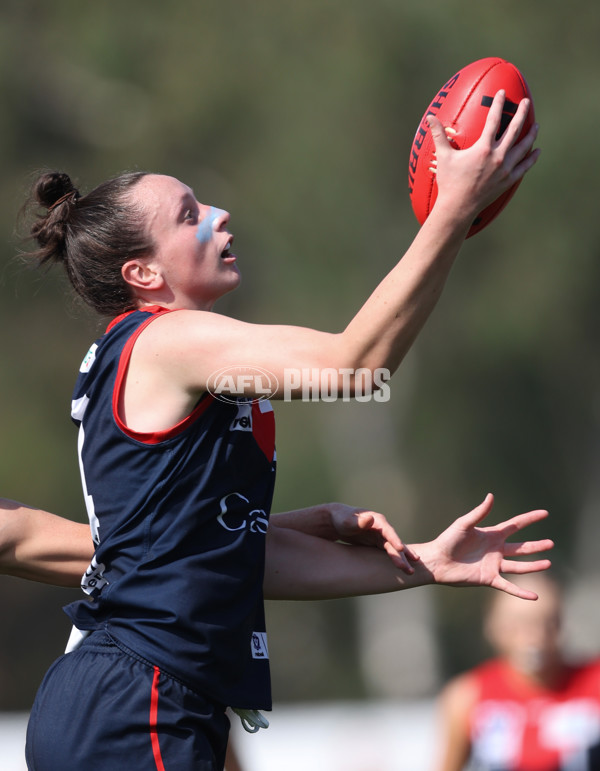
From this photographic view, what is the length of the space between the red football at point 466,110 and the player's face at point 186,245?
21.7 inches

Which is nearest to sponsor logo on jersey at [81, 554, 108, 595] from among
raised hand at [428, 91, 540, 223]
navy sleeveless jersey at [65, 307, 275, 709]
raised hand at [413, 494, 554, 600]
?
navy sleeveless jersey at [65, 307, 275, 709]

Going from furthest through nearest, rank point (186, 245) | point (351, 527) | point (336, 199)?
point (336, 199) < point (351, 527) < point (186, 245)

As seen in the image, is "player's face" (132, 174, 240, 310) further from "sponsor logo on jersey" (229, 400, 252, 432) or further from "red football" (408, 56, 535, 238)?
"red football" (408, 56, 535, 238)

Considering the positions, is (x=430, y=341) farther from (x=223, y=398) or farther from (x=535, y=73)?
(x=223, y=398)

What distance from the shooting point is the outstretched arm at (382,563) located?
9.82 feet

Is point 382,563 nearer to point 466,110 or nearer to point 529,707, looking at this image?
point 466,110

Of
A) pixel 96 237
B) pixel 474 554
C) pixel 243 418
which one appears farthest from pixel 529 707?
pixel 96 237

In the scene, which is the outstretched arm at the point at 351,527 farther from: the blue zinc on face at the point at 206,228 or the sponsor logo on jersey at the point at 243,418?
the blue zinc on face at the point at 206,228

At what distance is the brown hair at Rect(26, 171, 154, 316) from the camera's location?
9.53 ft

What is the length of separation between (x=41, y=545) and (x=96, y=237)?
0.88 meters

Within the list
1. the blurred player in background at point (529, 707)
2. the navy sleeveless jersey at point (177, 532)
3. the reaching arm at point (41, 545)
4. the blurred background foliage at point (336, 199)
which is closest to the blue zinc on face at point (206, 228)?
the navy sleeveless jersey at point (177, 532)

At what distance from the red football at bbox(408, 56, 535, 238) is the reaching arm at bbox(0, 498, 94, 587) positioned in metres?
1.30

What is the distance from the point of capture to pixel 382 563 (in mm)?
3076

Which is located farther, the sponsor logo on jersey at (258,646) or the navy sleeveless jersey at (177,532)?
the sponsor logo on jersey at (258,646)
